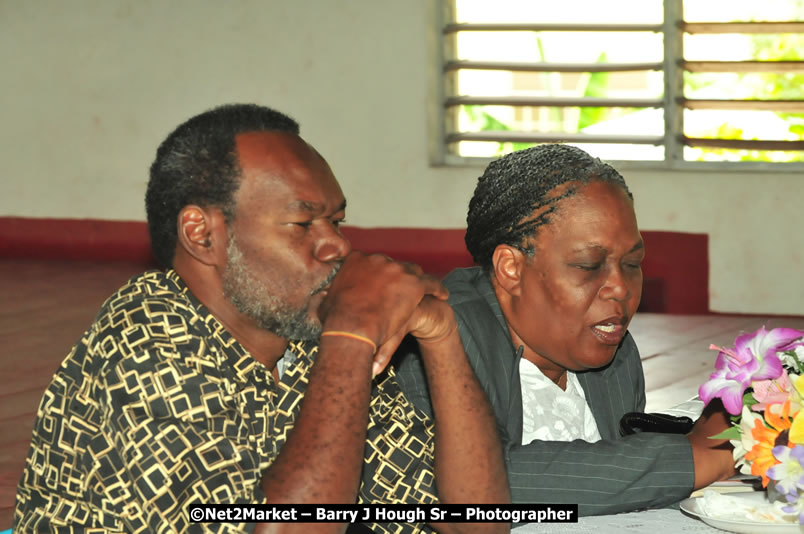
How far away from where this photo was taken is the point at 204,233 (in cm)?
198

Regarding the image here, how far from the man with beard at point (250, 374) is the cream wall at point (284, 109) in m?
4.86

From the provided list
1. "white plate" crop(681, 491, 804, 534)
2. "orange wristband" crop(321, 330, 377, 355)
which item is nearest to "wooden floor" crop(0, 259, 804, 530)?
"orange wristband" crop(321, 330, 377, 355)

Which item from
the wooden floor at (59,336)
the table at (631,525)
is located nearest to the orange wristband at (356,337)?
the table at (631,525)

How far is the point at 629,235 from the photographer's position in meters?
2.35

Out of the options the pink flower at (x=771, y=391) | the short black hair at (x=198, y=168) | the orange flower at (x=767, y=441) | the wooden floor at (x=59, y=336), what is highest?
the short black hair at (x=198, y=168)

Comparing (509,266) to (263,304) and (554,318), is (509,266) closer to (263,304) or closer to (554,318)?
(554,318)

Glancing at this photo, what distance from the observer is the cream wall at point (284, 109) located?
262 inches

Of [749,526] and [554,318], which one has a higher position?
[554,318]

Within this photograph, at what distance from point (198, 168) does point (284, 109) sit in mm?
5787

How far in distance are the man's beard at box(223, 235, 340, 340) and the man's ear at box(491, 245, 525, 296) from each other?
0.56 meters

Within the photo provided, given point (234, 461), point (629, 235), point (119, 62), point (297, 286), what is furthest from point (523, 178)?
point (119, 62)

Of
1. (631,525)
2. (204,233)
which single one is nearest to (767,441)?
(631,525)

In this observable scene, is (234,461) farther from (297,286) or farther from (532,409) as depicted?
(532,409)

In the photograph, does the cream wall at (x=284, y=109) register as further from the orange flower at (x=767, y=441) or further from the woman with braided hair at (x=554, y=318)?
the orange flower at (x=767, y=441)
